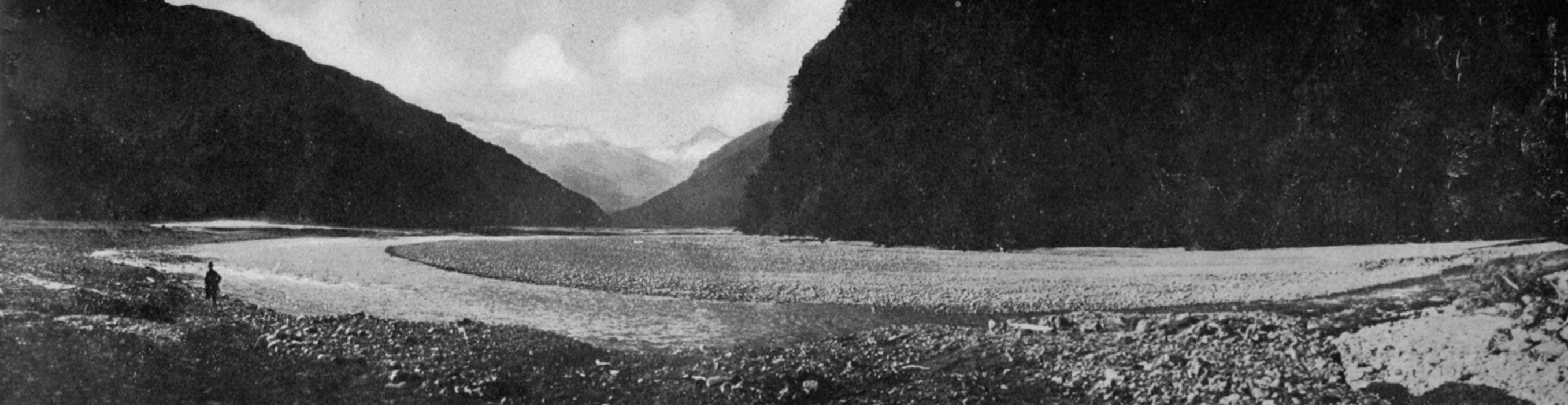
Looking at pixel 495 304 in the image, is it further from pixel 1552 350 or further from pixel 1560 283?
pixel 1560 283

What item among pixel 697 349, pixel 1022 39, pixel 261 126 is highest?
pixel 1022 39

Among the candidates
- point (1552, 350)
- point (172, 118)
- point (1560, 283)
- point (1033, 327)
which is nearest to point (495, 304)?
point (172, 118)

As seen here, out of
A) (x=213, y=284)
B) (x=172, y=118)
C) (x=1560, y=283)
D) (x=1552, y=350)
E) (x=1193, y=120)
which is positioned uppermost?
(x=1193, y=120)

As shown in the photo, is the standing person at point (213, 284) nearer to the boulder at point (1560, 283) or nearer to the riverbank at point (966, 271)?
the riverbank at point (966, 271)

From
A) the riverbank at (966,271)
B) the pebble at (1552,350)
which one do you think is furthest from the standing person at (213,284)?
the pebble at (1552,350)

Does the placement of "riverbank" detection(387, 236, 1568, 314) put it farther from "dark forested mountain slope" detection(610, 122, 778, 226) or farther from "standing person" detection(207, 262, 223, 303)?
"standing person" detection(207, 262, 223, 303)

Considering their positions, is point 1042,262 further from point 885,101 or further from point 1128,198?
point 885,101

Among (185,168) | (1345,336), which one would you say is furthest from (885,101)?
(185,168)
